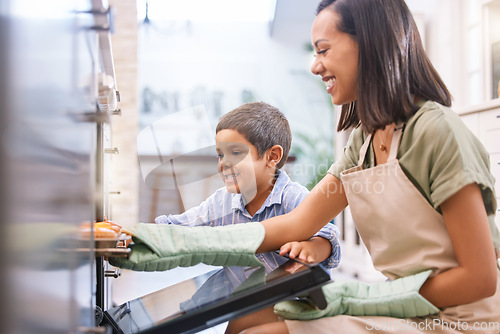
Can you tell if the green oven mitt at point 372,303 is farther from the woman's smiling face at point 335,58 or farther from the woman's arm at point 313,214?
the woman's smiling face at point 335,58

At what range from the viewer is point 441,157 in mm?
598

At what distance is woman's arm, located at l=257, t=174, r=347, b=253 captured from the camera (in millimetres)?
808

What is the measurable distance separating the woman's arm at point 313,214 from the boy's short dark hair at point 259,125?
1.23ft

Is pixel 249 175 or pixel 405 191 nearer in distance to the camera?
pixel 405 191

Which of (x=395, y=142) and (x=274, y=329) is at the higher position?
(x=395, y=142)

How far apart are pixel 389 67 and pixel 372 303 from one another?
36cm

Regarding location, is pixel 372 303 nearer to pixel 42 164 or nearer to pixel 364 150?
pixel 364 150

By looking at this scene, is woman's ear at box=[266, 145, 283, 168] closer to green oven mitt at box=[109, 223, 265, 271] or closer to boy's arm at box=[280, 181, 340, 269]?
boy's arm at box=[280, 181, 340, 269]

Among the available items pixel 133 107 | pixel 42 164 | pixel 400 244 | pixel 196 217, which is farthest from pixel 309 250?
pixel 133 107

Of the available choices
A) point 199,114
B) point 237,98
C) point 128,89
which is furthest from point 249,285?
point 128,89

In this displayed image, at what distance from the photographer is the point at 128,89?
141 inches

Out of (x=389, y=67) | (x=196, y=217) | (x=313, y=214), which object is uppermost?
(x=389, y=67)

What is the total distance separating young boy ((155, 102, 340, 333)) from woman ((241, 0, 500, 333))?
0.31 metres

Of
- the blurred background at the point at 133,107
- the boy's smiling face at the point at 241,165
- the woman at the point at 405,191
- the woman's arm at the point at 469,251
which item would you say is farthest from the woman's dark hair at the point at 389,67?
the boy's smiling face at the point at 241,165
